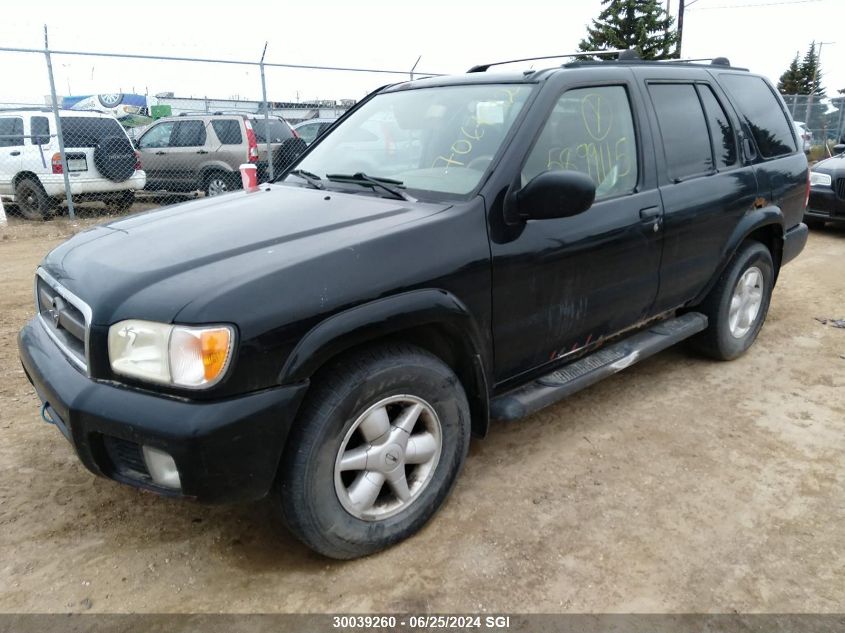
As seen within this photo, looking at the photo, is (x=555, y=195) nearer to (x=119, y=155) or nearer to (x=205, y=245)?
(x=205, y=245)

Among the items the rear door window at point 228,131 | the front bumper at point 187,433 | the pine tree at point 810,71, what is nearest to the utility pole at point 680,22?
the rear door window at point 228,131

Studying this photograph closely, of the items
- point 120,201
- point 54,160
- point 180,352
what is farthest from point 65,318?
point 120,201

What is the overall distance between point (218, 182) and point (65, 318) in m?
9.29

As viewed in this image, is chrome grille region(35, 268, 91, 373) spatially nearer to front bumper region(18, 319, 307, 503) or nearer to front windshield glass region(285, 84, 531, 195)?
front bumper region(18, 319, 307, 503)

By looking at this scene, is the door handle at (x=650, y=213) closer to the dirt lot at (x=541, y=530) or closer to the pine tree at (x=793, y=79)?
the dirt lot at (x=541, y=530)

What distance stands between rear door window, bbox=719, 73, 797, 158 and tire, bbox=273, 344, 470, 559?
9.63 feet

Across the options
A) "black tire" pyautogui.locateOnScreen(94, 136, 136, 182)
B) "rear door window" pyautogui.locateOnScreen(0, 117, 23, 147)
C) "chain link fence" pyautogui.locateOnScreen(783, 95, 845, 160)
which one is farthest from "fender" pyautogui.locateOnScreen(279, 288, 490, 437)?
"chain link fence" pyautogui.locateOnScreen(783, 95, 845, 160)

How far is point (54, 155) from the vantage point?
9875 millimetres

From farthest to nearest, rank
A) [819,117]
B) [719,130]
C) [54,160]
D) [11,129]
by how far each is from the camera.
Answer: [819,117] → [11,129] → [54,160] → [719,130]

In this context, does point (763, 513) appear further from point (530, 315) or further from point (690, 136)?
point (690, 136)

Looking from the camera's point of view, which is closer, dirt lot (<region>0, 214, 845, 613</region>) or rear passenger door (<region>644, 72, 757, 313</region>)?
dirt lot (<region>0, 214, 845, 613</region>)

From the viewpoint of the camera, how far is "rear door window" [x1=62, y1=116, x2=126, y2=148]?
33.1 ft

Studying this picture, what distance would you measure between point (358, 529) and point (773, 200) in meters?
3.52

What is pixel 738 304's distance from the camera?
432 centimetres
